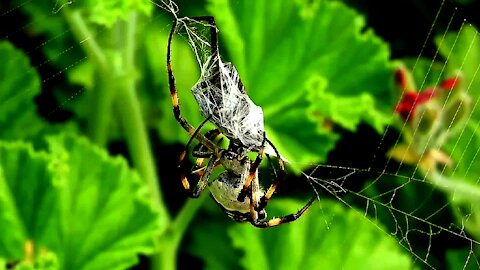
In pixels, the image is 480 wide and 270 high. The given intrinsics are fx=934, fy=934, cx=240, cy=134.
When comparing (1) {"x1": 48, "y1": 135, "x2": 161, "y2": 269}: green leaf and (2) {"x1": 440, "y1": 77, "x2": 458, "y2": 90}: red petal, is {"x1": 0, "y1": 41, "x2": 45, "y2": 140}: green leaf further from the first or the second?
(2) {"x1": 440, "y1": 77, "x2": 458, "y2": 90}: red petal

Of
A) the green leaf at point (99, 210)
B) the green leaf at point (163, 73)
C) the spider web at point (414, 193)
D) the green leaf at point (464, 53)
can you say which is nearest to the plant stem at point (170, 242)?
the green leaf at point (99, 210)

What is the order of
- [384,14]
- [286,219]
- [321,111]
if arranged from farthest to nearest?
[384,14], [321,111], [286,219]

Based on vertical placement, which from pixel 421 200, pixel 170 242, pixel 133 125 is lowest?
pixel 170 242

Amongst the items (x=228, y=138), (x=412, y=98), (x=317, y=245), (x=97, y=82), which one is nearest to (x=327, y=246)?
(x=317, y=245)

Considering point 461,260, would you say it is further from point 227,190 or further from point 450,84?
point 227,190

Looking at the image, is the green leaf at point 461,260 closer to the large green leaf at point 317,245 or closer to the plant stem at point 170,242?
the large green leaf at point 317,245

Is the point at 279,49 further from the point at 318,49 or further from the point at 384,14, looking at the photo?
the point at 384,14

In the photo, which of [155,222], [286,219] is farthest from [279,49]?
[286,219]

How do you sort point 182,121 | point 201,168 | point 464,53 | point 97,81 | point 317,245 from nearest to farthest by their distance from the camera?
point 182,121
point 201,168
point 97,81
point 317,245
point 464,53
